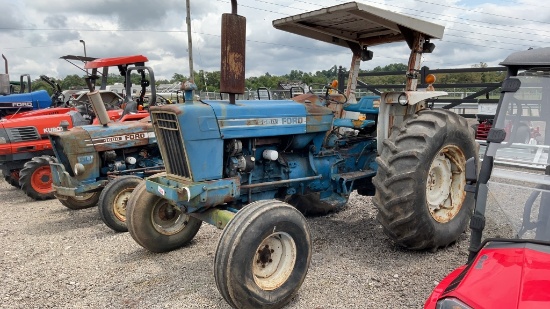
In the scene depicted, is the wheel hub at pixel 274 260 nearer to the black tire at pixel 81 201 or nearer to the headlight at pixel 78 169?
the headlight at pixel 78 169

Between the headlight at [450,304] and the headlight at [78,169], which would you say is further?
the headlight at [78,169]

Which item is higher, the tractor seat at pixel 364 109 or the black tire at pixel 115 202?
the tractor seat at pixel 364 109

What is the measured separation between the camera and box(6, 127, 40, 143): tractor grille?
7.91 meters

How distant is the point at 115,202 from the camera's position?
5305mm

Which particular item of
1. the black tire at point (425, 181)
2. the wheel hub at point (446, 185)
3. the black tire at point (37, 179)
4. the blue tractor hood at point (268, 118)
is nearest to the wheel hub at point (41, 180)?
the black tire at point (37, 179)

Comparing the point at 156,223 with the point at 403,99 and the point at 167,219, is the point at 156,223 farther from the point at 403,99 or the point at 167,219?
the point at 403,99

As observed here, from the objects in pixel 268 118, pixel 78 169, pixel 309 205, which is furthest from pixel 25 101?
pixel 268 118

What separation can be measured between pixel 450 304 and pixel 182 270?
2746 millimetres

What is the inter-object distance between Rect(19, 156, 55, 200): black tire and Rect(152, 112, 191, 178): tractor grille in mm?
4504

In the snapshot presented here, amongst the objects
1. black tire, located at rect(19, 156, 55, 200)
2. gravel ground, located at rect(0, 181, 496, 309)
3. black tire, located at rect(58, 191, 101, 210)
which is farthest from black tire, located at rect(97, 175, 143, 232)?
black tire, located at rect(19, 156, 55, 200)

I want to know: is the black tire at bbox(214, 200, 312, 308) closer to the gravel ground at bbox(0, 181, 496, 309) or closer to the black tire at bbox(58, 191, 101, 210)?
the gravel ground at bbox(0, 181, 496, 309)

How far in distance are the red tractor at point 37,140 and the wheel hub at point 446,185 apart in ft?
15.6

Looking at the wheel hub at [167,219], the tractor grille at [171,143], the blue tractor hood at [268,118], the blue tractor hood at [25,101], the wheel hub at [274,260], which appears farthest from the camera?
Result: the blue tractor hood at [25,101]

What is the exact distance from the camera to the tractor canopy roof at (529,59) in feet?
7.16
